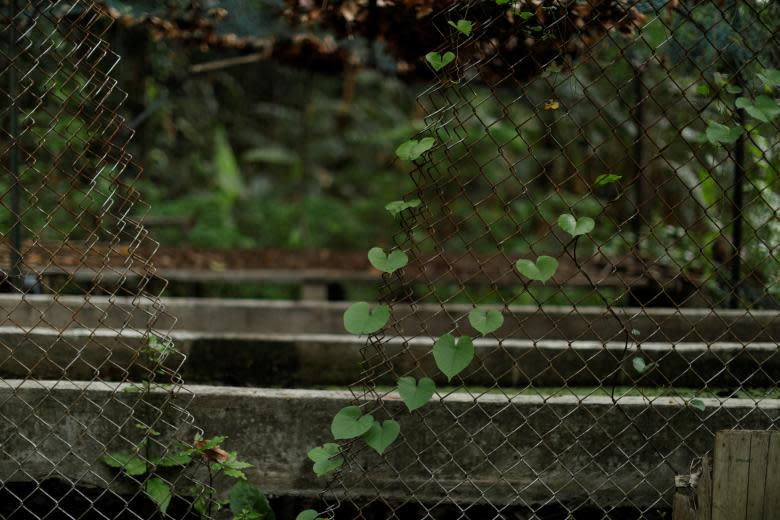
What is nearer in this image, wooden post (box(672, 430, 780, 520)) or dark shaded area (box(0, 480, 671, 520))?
wooden post (box(672, 430, 780, 520))

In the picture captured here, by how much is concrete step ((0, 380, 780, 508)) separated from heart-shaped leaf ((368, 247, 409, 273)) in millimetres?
556

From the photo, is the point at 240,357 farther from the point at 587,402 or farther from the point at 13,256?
the point at 587,402

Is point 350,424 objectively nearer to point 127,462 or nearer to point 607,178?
point 127,462

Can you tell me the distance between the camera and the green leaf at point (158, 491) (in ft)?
7.21

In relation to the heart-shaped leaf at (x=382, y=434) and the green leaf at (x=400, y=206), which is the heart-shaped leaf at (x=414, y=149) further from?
the heart-shaped leaf at (x=382, y=434)

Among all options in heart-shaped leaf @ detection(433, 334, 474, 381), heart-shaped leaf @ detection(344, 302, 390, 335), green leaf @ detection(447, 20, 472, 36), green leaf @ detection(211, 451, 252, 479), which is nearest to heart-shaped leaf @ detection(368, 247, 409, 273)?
heart-shaped leaf @ detection(344, 302, 390, 335)

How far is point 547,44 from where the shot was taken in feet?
8.27

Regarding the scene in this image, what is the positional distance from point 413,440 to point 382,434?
35 cm

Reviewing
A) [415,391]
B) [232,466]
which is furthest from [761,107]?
[232,466]

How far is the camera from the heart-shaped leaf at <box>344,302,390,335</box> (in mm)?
2012

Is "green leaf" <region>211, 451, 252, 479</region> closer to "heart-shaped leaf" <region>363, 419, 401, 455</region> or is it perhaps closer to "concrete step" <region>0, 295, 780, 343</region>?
"heart-shaped leaf" <region>363, 419, 401, 455</region>

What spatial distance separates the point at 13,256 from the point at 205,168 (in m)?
7.51

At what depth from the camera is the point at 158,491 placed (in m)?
2.23

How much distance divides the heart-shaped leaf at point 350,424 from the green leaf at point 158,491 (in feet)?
2.03
